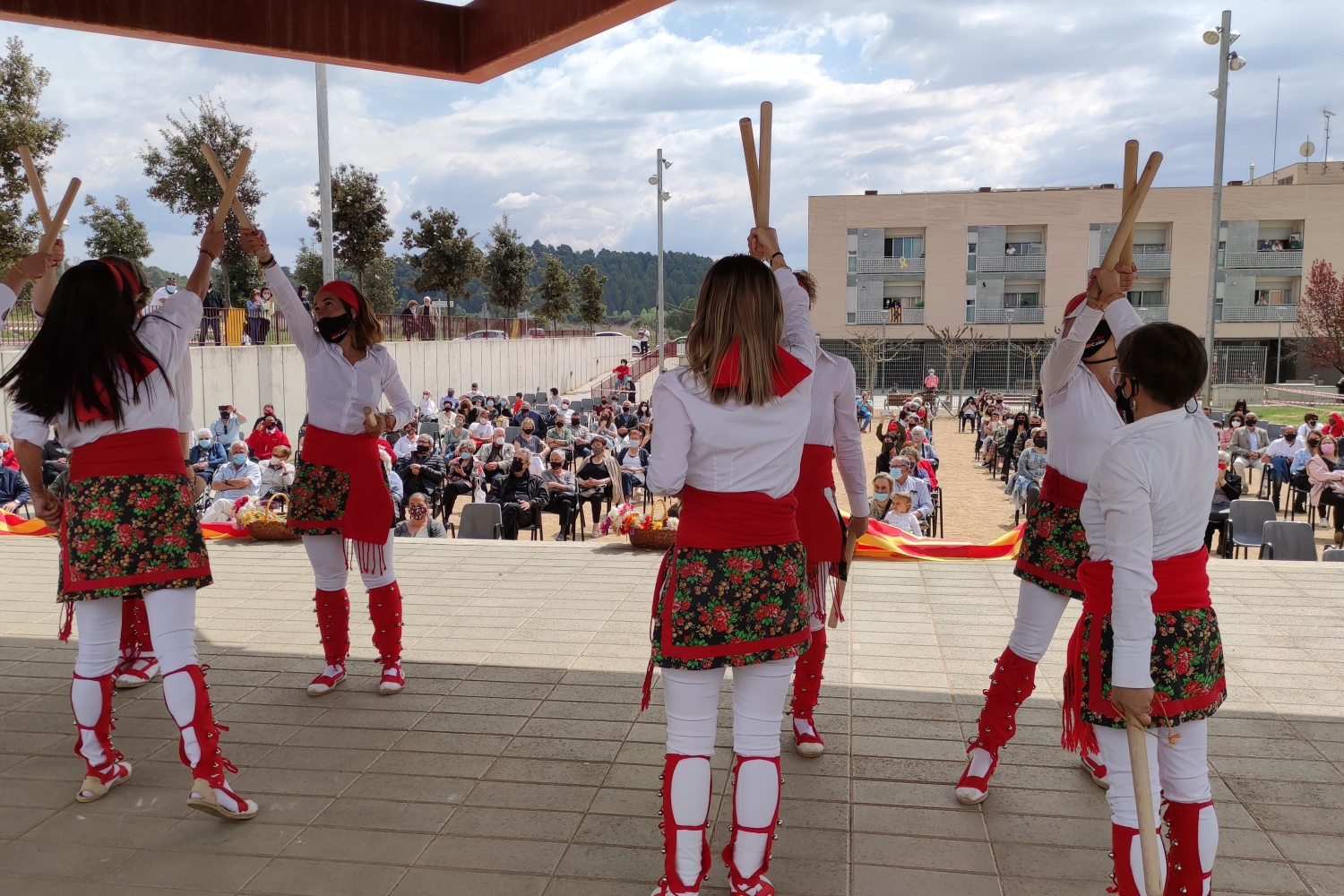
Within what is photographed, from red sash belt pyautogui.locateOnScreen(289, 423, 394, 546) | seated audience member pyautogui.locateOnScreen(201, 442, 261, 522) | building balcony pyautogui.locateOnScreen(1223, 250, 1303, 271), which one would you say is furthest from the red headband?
building balcony pyautogui.locateOnScreen(1223, 250, 1303, 271)

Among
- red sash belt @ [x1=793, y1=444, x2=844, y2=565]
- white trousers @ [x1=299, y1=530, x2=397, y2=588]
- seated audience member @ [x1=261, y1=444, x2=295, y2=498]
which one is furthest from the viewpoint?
seated audience member @ [x1=261, y1=444, x2=295, y2=498]

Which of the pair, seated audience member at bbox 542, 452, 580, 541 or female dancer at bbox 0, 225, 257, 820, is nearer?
female dancer at bbox 0, 225, 257, 820

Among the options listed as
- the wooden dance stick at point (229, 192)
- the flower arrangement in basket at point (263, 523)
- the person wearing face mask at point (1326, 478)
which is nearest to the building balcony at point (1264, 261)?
the person wearing face mask at point (1326, 478)

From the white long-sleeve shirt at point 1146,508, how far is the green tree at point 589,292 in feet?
132

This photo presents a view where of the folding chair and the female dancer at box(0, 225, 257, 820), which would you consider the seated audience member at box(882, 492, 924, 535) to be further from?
the female dancer at box(0, 225, 257, 820)

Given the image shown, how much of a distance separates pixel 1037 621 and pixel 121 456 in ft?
8.66

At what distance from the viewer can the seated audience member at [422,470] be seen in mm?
10539

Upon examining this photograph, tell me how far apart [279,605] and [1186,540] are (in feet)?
14.8

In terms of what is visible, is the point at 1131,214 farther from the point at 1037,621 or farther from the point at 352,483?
the point at 352,483

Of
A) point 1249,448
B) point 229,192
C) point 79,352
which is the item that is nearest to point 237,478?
point 229,192

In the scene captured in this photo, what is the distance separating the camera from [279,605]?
5270 mm

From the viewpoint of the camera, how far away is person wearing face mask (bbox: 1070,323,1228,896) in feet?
6.59

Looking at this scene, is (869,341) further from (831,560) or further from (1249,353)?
(831,560)

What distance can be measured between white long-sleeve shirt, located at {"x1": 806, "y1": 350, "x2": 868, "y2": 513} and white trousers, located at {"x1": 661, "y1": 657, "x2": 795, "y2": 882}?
0.96 m
